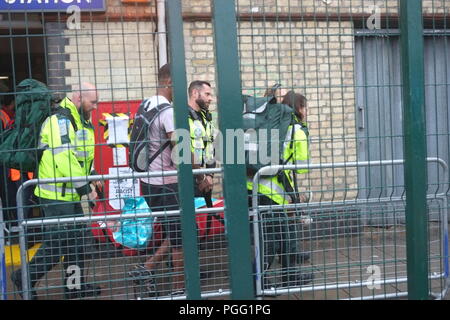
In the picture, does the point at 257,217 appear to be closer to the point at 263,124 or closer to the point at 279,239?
the point at 279,239

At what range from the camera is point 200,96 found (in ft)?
15.1

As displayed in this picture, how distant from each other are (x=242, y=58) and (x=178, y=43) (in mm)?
907

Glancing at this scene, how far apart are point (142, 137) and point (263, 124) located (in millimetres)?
1012

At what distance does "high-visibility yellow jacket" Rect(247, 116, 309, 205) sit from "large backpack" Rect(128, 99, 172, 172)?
822 mm

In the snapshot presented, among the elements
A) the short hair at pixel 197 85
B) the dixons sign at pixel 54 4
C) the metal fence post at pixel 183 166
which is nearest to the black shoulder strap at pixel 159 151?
the short hair at pixel 197 85

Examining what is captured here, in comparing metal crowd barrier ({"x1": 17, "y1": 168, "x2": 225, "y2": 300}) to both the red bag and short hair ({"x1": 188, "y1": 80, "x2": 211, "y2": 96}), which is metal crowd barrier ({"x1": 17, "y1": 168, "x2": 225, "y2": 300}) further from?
short hair ({"x1": 188, "y1": 80, "x2": 211, "y2": 96})

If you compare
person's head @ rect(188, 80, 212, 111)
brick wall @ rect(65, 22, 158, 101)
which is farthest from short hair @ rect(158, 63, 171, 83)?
person's head @ rect(188, 80, 212, 111)

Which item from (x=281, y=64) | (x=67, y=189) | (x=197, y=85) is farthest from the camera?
(x=197, y=85)

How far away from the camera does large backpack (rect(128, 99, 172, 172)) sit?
10.8 feet

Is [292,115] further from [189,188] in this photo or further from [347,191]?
[189,188]

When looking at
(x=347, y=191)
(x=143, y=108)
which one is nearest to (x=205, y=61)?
(x=143, y=108)

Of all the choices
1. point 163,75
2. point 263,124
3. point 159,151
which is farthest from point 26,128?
point 263,124
